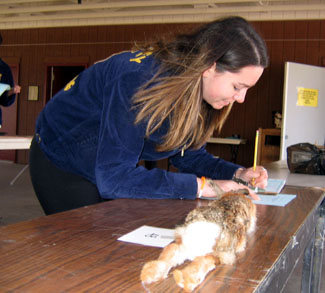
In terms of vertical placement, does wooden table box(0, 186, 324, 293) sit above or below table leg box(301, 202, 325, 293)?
above

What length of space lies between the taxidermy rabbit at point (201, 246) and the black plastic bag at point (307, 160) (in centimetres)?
181

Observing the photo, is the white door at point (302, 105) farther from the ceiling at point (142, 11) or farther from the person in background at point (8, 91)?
the person in background at point (8, 91)

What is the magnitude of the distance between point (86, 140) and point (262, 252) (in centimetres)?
68

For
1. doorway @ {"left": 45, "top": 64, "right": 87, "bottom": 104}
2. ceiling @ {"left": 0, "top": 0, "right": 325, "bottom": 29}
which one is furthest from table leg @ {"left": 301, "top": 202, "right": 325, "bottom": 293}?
doorway @ {"left": 45, "top": 64, "right": 87, "bottom": 104}

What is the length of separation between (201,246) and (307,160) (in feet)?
6.46

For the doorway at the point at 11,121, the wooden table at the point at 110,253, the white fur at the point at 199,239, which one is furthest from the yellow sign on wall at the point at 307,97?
the doorway at the point at 11,121

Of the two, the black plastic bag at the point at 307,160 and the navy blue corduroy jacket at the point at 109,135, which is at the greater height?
the navy blue corduroy jacket at the point at 109,135

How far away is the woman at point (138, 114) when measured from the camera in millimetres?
1021

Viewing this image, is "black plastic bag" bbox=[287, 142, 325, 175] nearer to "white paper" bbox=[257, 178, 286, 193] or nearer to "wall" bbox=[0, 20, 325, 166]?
"white paper" bbox=[257, 178, 286, 193]

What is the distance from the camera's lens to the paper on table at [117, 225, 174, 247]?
2.44 feet

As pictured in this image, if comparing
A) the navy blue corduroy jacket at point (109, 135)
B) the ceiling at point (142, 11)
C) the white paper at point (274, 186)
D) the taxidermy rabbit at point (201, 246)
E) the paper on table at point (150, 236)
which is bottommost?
the white paper at point (274, 186)

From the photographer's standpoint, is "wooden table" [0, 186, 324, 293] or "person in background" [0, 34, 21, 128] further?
"person in background" [0, 34, 21, 128]

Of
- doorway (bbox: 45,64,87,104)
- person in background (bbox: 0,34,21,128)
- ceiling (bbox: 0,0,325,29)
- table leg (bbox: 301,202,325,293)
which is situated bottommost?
table leg (bbox: 301,202,325,293)

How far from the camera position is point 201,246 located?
60 centimetres
